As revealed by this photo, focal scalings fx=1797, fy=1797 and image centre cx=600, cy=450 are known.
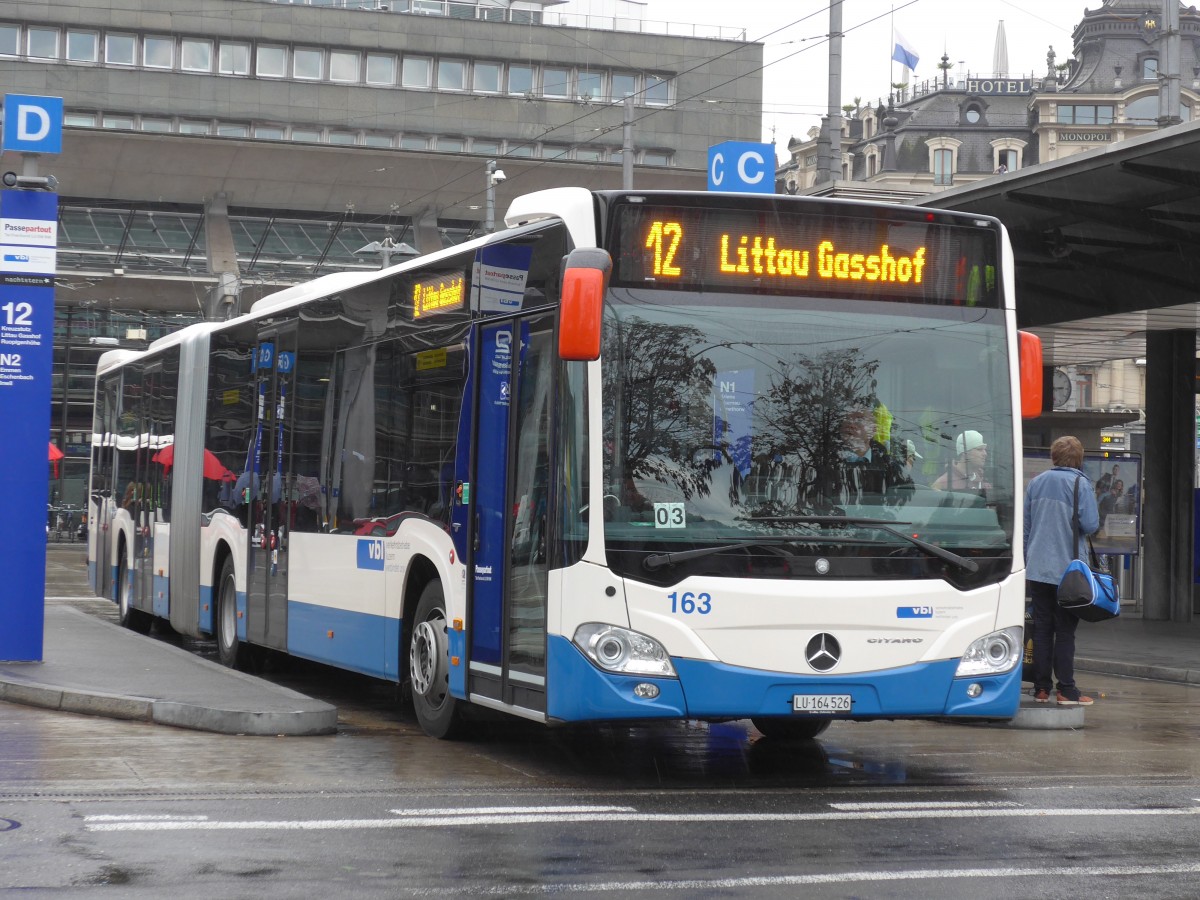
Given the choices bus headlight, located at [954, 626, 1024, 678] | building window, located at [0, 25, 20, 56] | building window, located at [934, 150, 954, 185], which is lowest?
bus headlight, located at [954, 626, 1024, 678]

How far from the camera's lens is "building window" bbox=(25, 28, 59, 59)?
2068 inches

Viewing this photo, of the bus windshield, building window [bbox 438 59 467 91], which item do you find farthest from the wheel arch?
building window [bbox 438 59 467 91]

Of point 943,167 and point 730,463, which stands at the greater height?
point 943,167

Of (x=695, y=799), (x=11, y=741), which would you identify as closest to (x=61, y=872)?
(x=695, y=799)

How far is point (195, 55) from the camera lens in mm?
54250

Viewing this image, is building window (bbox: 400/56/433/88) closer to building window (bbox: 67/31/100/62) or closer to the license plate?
building window (bbox: 67/31/100/62)

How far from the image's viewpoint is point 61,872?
622cm

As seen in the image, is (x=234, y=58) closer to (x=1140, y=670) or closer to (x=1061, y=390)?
(x=1061, y=390)

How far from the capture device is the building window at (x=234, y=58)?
54.5 meters

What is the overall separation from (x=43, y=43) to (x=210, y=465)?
41.1m

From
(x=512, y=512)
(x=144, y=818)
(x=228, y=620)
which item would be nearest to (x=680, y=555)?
(x=512, y=512)

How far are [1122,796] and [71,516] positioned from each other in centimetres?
4911

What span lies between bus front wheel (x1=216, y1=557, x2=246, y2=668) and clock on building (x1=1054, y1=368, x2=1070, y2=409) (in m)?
14.5

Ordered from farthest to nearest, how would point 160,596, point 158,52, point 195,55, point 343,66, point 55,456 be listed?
point 343,66, point 195,55, point 158,52, point 55,456, point 160,596
